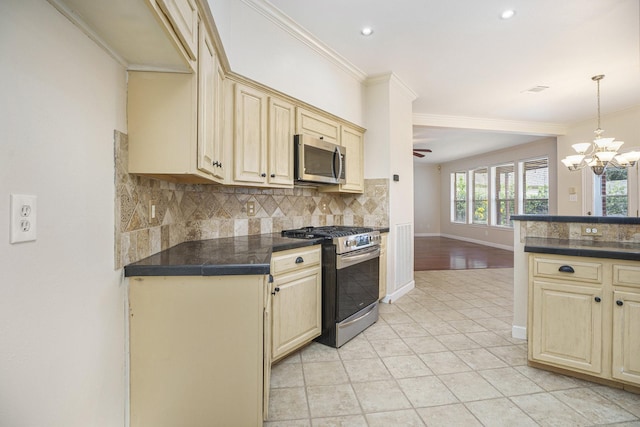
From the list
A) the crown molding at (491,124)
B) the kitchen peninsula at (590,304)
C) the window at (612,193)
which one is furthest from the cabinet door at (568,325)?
the window at (612,193)

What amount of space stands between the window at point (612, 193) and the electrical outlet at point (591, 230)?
386 cm

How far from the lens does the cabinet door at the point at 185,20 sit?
3.47 feet

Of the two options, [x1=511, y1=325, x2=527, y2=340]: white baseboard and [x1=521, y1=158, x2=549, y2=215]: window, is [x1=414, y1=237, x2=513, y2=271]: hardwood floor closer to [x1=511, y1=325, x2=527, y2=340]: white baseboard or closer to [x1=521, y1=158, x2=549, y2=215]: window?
[x1=521, y1=158, x2=549, y2=215]: window

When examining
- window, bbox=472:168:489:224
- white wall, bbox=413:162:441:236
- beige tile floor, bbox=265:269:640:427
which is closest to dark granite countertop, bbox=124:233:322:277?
beige tile floor, bbox=265:269:640:427

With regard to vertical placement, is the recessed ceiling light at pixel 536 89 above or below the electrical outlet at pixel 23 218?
above

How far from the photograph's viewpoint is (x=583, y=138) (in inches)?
214

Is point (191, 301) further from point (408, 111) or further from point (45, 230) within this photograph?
point (408, 111)

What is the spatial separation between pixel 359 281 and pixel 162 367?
1706 millimetres

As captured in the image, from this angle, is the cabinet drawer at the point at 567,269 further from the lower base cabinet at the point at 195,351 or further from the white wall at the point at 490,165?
the white wall at the point at 490,165

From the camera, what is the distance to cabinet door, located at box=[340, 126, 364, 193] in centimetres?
335

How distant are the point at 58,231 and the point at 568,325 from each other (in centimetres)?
277

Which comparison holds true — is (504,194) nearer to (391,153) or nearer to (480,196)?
(480,196)

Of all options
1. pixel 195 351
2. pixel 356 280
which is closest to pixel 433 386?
pixel 356 280

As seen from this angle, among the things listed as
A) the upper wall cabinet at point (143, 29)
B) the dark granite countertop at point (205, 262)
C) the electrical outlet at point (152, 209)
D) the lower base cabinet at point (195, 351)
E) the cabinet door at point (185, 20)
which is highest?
the cabinet door at point (185, 20)
